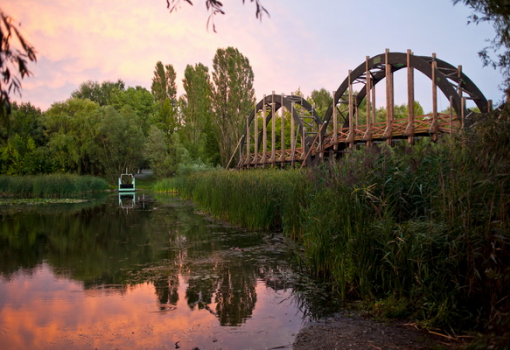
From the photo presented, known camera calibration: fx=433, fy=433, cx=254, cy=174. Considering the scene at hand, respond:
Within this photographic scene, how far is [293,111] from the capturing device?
2786cm

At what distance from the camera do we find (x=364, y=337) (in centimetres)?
414

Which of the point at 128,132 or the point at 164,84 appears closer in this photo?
the point at 128,132

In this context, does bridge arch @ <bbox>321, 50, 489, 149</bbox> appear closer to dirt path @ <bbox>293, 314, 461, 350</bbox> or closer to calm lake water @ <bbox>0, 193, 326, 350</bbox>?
calm lake water @ <bbox>0, 193, 326, 350</bbox>

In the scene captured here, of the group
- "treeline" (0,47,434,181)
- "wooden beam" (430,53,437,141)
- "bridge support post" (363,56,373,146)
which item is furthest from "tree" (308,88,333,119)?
"wooden beam" (430,53,437,141)

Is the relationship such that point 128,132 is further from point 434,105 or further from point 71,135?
point 434,105

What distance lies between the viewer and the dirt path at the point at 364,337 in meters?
3.86

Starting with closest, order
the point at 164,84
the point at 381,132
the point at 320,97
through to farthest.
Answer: the point at 381,132
the point at 320,97
the point at 164,84

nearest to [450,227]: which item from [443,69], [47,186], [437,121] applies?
[437,121]

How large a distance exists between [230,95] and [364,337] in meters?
39.4

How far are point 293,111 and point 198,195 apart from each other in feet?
36.2

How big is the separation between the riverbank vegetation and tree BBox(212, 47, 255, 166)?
35553 millimetres

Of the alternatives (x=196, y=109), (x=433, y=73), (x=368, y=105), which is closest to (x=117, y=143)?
(x=196, y=109)

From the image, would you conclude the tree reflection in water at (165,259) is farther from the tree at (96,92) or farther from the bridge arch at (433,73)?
the tree at (96,92)

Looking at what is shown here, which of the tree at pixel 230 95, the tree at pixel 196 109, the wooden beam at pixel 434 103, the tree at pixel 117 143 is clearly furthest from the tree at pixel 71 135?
the wooden beam at pixel 434 103
